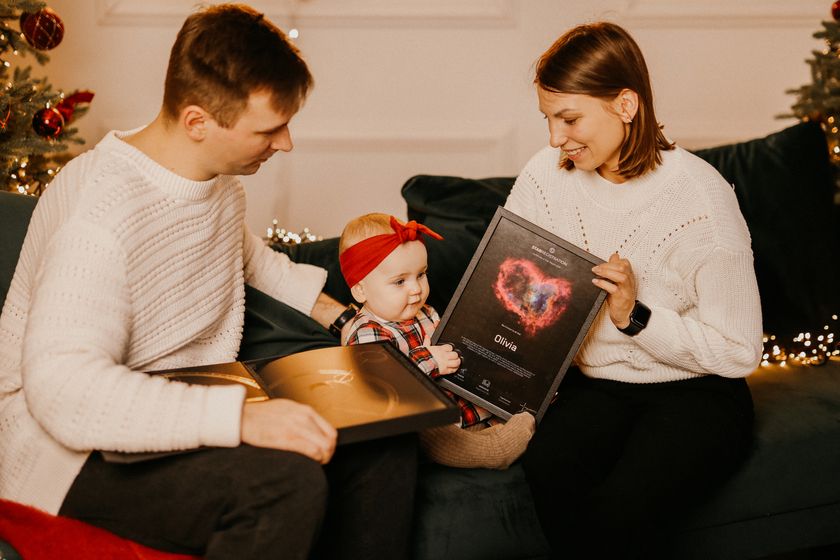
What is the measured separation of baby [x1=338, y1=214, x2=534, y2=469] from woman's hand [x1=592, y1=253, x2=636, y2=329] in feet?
1.11

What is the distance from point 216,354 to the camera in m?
1.41

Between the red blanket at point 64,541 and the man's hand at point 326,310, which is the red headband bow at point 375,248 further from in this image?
the red blanket at point 64,541

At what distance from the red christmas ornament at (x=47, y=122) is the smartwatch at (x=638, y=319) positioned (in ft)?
6.57

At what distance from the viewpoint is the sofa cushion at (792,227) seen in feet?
6.31

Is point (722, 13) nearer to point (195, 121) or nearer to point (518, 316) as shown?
point (518, 316)

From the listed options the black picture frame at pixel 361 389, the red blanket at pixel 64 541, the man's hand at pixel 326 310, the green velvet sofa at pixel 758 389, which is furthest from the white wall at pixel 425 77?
the red blanket at pixel 64 541

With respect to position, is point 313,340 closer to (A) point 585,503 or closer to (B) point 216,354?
(B) point 216,354

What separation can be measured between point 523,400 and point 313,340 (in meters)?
0.61

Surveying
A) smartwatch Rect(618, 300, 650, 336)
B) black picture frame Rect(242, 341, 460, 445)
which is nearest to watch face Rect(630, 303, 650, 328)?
smartwatch Rect(618, 300, 650, 336)

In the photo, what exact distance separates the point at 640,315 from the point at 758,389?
0.73 meters

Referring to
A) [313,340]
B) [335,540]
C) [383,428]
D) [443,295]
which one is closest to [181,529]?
[335,540]

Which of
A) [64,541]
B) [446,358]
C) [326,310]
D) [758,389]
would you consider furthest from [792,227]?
[64,541]

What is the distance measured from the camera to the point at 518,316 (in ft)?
4.76

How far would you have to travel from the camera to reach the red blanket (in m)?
1.07
